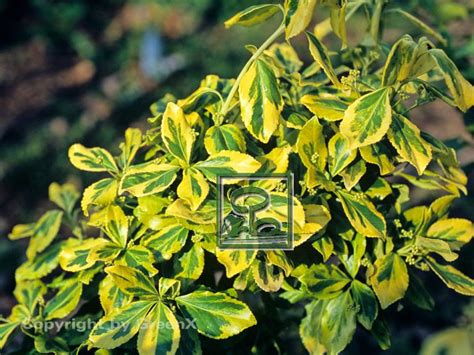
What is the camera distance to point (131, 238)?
1.41 m

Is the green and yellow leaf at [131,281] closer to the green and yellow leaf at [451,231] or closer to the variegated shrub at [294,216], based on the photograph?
the variegated shrub at [294,216]

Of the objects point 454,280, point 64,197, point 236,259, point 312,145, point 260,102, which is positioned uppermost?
point 260,102

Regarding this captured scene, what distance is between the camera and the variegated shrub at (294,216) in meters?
1.25

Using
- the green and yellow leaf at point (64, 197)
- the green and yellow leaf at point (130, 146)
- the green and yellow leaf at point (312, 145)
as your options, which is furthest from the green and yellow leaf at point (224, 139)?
the green and yellow leaf at point (64, 197)

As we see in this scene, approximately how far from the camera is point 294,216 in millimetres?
1232

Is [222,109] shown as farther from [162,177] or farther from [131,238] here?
[131,238]

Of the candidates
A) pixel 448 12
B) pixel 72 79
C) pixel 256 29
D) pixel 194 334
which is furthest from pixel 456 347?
pixel 72 79

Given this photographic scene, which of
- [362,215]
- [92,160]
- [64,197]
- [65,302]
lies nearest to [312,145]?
[362,215]

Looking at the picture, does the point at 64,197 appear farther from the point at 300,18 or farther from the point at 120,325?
the point at 300,18

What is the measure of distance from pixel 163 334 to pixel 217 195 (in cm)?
27

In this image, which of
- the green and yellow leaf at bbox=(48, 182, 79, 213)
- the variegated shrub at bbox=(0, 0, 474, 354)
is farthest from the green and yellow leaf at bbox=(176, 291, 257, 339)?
the green and yellow leaf at bbox=(48, 182, 79, 213)

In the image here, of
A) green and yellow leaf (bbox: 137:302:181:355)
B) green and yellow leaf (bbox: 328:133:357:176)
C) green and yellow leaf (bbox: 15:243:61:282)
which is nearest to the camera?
green and yellow leaf (bbox: 137:302:181:355)

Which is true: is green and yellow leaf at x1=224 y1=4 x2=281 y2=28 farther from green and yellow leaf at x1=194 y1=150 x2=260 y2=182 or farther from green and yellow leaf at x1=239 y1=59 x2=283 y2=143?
green and yellow leaf at x1=194 y1=150 x2=260 y2=182

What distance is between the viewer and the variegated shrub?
49.2 inches
